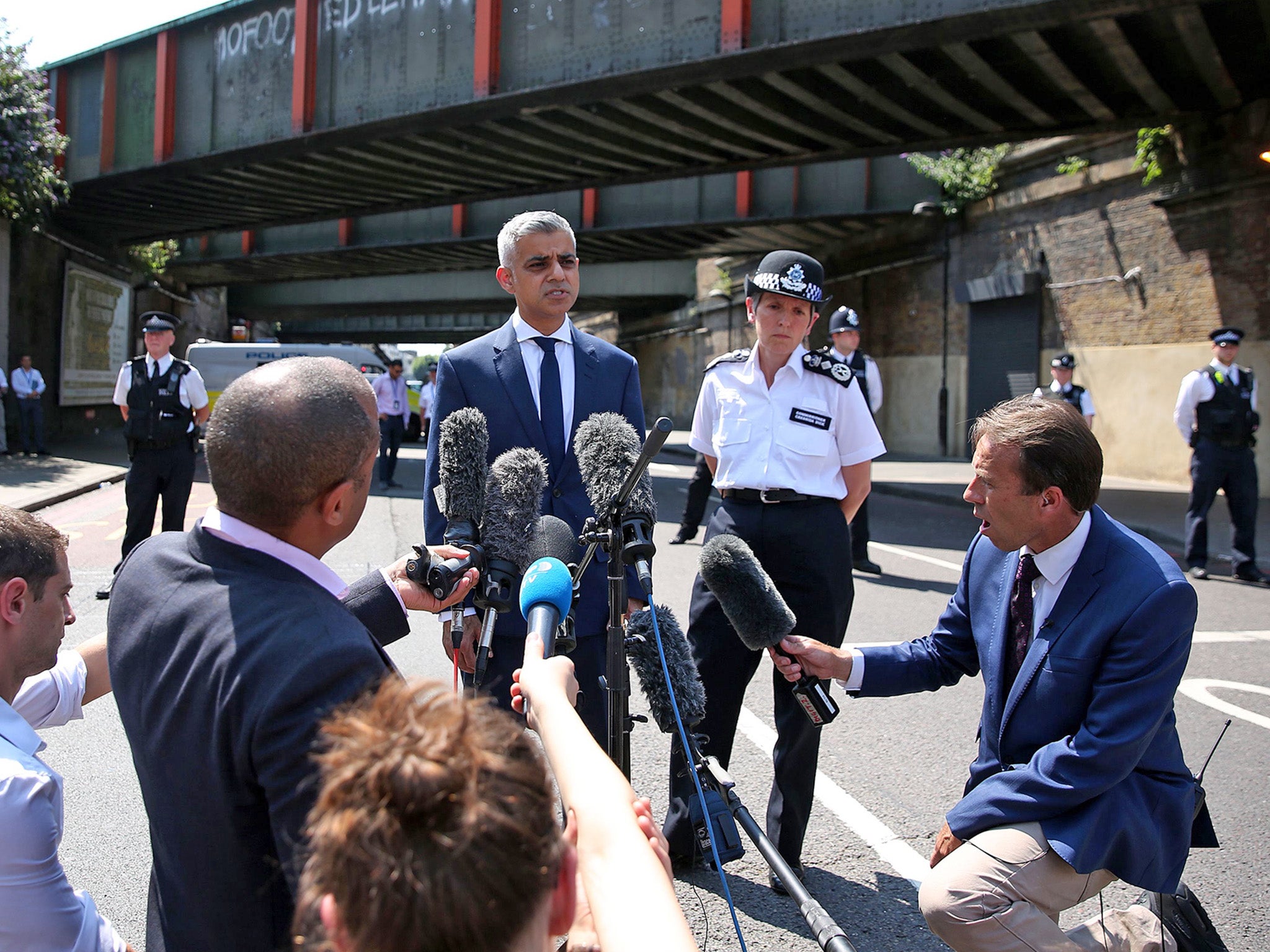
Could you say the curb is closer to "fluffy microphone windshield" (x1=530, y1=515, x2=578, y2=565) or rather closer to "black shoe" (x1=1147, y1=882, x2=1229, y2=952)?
"fluffy microphone windshield" (x1=530, y1=515, x2=578, y2=565)

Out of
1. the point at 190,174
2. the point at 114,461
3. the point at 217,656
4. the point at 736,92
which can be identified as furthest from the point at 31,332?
the point at 217,656

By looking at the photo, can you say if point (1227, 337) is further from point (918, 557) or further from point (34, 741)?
point (34, 741)

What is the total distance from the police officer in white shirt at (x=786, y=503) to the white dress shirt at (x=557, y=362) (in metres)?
0.71

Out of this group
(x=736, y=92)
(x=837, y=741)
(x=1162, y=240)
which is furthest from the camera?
(x=1162, y=240)

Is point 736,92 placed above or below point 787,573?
above

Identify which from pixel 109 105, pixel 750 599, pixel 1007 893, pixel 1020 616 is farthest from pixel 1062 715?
pixel 109 105

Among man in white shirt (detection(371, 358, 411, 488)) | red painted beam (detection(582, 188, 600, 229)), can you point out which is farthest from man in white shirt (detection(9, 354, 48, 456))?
red painted beam (detection(582, 188, 600, 229))

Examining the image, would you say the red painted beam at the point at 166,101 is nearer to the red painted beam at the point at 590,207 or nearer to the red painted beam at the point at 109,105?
the red painted beam at the point at 109,105

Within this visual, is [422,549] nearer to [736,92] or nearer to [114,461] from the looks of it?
[736,92]

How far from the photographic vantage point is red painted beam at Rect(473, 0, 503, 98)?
43.8ft

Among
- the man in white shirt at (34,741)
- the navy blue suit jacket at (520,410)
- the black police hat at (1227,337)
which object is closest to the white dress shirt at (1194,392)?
the black police hat at (1227,337)

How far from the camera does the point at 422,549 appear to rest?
88.7 inches

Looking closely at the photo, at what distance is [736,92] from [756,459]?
10.5 meters

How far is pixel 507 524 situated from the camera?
2650 millimetres
